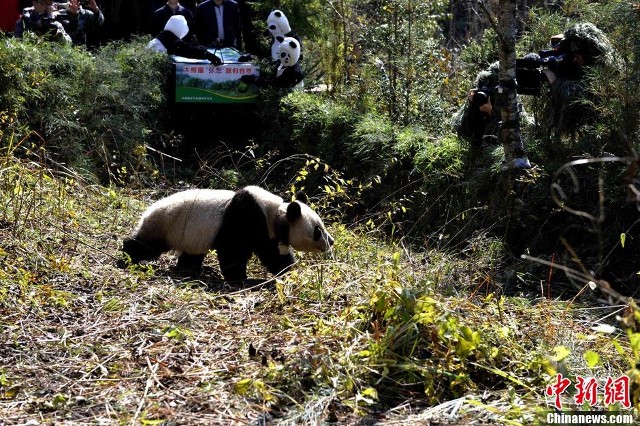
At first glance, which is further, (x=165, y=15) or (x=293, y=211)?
(x=165, y=15)

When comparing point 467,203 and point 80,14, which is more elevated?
point 80,14

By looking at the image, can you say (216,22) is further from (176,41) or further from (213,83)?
(213,83)

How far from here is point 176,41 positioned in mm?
13250

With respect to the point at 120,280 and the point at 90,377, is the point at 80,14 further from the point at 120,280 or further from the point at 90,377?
the point at 90,377

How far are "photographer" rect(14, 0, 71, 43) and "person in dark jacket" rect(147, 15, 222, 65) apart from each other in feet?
4.75

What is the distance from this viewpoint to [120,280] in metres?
7.04

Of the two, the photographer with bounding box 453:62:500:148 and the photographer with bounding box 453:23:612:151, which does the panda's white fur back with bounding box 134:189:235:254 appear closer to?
the photographer with bounding box 453:62:500:148

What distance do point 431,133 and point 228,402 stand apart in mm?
6482

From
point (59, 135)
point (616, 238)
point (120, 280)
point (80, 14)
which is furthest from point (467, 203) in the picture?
point (80, 14)

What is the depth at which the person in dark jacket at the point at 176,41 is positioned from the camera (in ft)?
43.2

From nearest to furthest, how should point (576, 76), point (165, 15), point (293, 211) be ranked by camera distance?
point (293, 211) < point (576, 76) < point (165, 15)

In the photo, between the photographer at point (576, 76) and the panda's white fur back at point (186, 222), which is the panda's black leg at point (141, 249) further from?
the photographer at point (576, 76)

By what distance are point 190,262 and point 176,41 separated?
20.3 ft

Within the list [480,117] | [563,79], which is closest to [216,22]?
[480,117]
